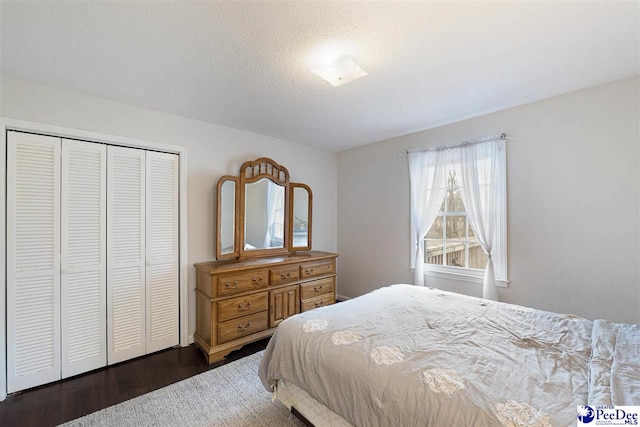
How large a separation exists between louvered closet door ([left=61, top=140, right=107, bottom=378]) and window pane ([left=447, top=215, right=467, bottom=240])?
11.7 ft

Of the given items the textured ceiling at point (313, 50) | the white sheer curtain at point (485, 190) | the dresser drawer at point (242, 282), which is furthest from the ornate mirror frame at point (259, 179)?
the white sheer curtain at point (485, 190)

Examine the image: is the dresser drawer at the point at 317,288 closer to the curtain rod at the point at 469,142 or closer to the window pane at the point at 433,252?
the window pane at the point at 433,252

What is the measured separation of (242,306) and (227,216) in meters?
1.00

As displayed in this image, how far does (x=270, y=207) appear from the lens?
348cm

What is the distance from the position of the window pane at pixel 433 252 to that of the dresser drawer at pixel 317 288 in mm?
1229

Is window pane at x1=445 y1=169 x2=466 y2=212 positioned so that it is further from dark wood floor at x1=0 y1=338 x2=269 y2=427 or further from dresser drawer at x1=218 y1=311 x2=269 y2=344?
dark wood floor at x1=0 y1=338 x2=269 y2=427

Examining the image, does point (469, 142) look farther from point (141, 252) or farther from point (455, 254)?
point (141, 252)

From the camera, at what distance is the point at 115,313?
2508mm

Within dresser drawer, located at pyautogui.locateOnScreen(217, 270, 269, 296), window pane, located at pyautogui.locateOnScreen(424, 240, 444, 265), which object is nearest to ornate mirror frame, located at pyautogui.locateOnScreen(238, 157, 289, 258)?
dresser drawer, located at pyautogui.locateOnScreen(217, 270, 269, 296)

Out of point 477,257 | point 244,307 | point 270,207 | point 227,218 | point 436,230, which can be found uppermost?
point 270,207

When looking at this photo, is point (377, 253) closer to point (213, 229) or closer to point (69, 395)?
point (213, 229)

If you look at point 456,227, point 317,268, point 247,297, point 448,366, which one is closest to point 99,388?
point 247,297

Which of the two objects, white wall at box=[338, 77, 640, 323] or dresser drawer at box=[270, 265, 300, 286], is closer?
white wall at box=[338, 77, 640, 323]

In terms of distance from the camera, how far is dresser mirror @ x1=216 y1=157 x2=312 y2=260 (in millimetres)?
3105
